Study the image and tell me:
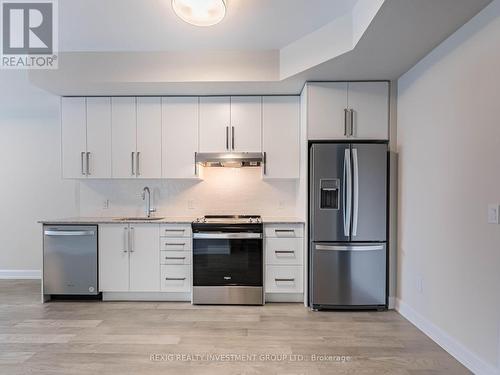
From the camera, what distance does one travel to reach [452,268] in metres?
2.27

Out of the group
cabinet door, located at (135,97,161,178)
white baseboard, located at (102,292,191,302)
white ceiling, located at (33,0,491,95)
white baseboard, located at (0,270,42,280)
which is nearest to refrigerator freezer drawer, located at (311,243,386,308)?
white baseboard, located at (102,292,191,302)

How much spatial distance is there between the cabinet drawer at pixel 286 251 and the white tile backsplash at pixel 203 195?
2.22ft

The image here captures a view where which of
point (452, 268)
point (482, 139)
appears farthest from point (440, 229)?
point (482, 139)

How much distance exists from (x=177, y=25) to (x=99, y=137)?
6.00 feet

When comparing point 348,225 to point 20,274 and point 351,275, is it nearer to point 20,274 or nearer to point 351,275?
point 351,275

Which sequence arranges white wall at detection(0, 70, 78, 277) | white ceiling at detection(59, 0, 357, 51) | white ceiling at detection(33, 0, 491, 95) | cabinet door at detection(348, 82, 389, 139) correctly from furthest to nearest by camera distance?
1. white wall at detection(0, 70, 78, 277)
2. cabinet door at detection(348, 82, 389, 139)
3. white ceiling at detection(33, 0, 491, 95)
4. white ceiling at detection(59, 0, 357, 51)

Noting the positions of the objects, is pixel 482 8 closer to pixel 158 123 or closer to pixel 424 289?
pixel 424 289

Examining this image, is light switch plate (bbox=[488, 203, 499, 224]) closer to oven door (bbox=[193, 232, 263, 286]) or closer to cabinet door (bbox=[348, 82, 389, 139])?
cabinet door (bbox=[348, 82, 389, 139])

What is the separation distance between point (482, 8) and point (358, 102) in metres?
1.29

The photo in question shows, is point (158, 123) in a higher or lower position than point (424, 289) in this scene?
higher

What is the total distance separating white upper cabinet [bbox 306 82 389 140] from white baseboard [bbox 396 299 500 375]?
6.05 feet

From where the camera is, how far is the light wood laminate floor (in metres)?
2.11

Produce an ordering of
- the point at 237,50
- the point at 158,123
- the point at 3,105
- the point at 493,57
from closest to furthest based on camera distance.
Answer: the point at 493,57
the point at 237,50
the point at 158,123
the point at 3,105

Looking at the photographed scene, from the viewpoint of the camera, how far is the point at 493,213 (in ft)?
6.25
